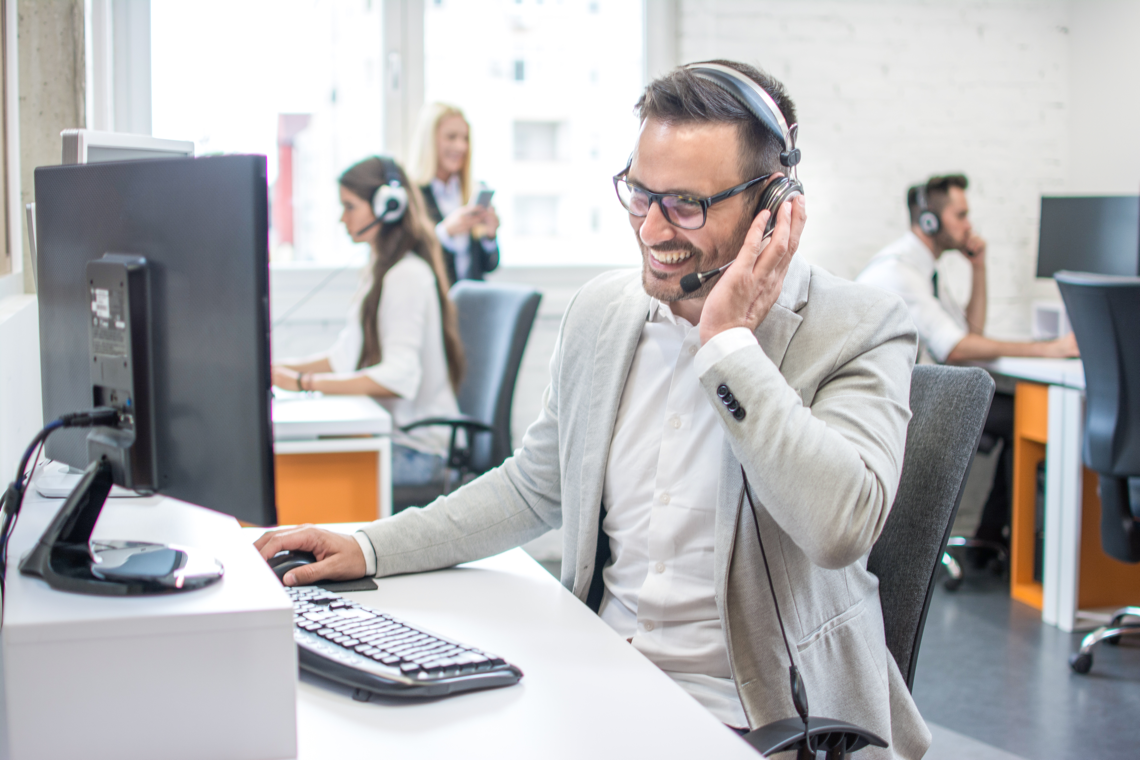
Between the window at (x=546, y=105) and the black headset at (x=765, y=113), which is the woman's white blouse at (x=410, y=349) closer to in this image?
the window at (x=546, y=105)

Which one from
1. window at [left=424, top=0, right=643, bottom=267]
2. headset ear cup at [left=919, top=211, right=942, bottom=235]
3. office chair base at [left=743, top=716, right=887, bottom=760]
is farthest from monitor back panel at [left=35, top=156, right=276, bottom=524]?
headset ear cup at [left=919, top=211, right=942, bottom=235]

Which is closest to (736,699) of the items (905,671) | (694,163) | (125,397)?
(905,671)

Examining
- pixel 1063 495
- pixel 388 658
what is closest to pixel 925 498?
pixel 388 658

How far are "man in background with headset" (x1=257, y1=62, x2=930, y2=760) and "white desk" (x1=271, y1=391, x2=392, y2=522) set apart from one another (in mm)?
1094

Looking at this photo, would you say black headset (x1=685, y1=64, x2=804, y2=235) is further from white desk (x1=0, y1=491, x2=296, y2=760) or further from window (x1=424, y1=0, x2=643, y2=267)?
window (x1=424, y1=0, x2=643, y2=267)

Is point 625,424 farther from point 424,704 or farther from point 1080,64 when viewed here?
point 1080,64

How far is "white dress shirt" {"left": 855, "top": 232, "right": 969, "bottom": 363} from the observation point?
3.62 metres

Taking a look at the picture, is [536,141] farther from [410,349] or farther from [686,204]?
[686,204]

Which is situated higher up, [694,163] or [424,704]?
[694,163]

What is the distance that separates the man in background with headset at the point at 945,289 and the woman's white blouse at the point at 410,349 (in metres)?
1.66

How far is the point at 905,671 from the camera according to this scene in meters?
1.22

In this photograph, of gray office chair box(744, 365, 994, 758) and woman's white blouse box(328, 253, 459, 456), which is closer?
gray office chair box(744, 365, 994, 758)

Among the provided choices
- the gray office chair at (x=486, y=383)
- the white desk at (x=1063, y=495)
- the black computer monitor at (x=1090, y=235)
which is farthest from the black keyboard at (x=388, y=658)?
the black computer monitor at (x=1090, y=235)

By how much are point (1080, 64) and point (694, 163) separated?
156 inches
